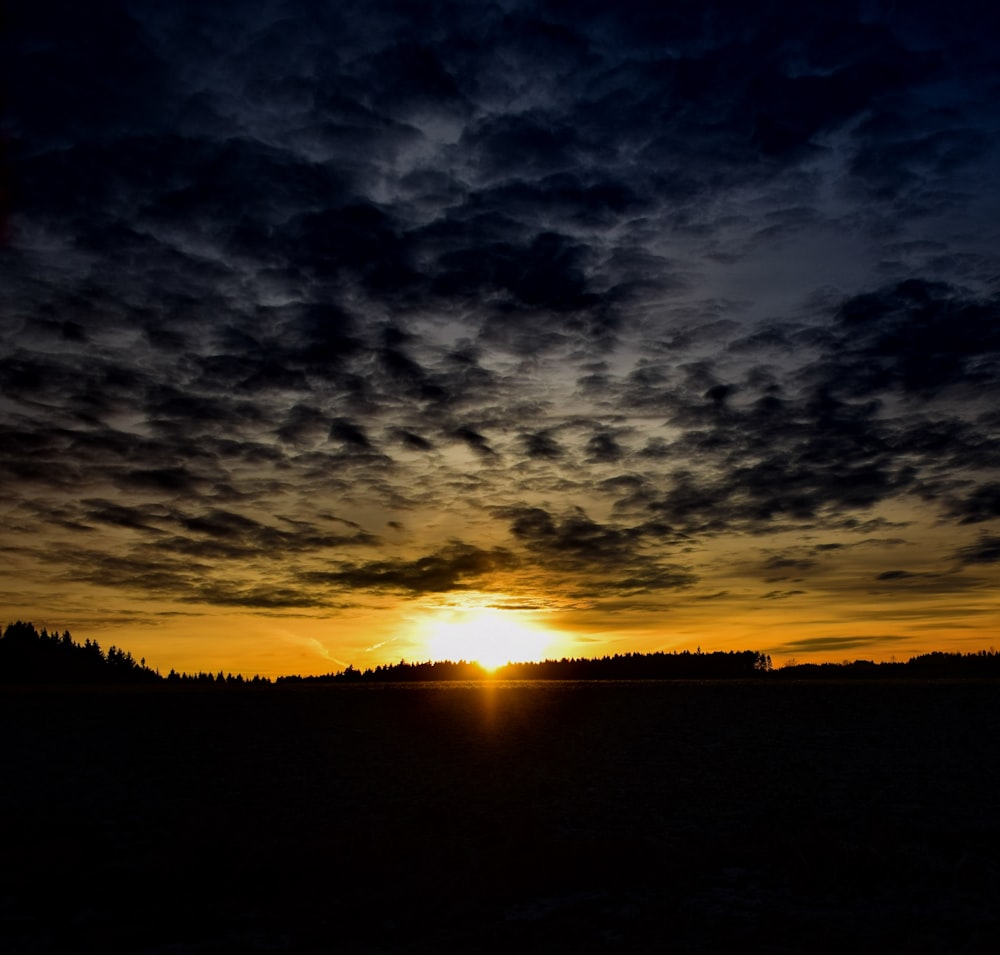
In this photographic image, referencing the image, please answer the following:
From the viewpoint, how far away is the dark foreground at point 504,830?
8.53 m

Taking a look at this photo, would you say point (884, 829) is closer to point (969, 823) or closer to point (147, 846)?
point (969, 823)

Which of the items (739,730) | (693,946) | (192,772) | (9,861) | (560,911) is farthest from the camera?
(739,730)

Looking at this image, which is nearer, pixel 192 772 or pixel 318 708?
pixel 192 772

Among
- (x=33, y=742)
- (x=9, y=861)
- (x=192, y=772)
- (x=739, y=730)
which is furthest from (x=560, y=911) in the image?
(x=33, y=742)

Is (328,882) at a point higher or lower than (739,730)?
lower

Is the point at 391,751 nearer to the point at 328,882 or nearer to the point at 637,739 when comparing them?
the point at 637,739

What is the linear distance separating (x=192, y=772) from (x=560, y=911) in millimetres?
10059

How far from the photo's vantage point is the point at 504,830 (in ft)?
40.1

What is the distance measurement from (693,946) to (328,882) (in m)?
4.23

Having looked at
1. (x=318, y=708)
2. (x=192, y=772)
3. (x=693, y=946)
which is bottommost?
(x=693, y=946)

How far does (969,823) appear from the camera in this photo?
492 inches

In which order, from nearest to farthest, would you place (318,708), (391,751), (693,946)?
(693,946) → (391,751) → (318,708)

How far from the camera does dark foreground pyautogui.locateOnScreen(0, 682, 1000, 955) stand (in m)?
8.53

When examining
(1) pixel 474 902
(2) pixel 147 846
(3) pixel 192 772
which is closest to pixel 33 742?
(3) pixel 192 772
